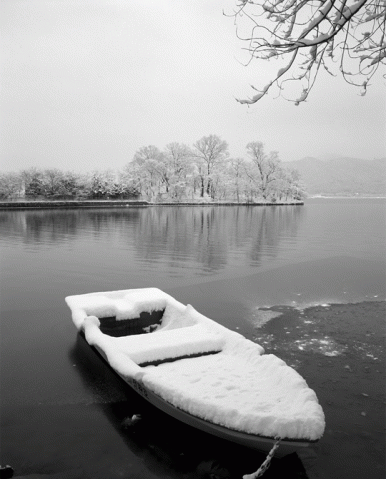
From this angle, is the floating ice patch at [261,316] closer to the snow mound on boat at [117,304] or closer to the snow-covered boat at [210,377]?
the snow mound on boat at [117,304]

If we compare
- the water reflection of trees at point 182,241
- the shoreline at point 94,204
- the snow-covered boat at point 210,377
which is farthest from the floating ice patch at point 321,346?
the shoreline at point 94,204

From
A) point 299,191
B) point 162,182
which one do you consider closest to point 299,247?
point 162,182

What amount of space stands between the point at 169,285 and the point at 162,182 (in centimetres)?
6860

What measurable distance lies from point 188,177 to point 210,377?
242ft

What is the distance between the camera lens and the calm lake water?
4.70 meters

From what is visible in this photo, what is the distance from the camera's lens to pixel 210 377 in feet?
17.1

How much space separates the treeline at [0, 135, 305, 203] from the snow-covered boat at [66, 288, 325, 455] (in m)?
66.6

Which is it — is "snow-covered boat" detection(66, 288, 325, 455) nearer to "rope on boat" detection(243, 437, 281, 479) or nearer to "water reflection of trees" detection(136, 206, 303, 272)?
"rope on boat" detection(243, 437, 281, 479)

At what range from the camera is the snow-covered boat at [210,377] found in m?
3.96

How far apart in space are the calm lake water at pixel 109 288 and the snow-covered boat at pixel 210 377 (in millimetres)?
639

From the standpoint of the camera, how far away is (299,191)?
296 ft

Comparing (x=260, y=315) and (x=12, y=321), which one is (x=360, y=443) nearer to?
(x=260, y=315)

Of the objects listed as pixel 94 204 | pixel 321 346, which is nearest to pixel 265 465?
pixel 321 346

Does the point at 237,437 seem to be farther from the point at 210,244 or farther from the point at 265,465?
the point at 210,244
